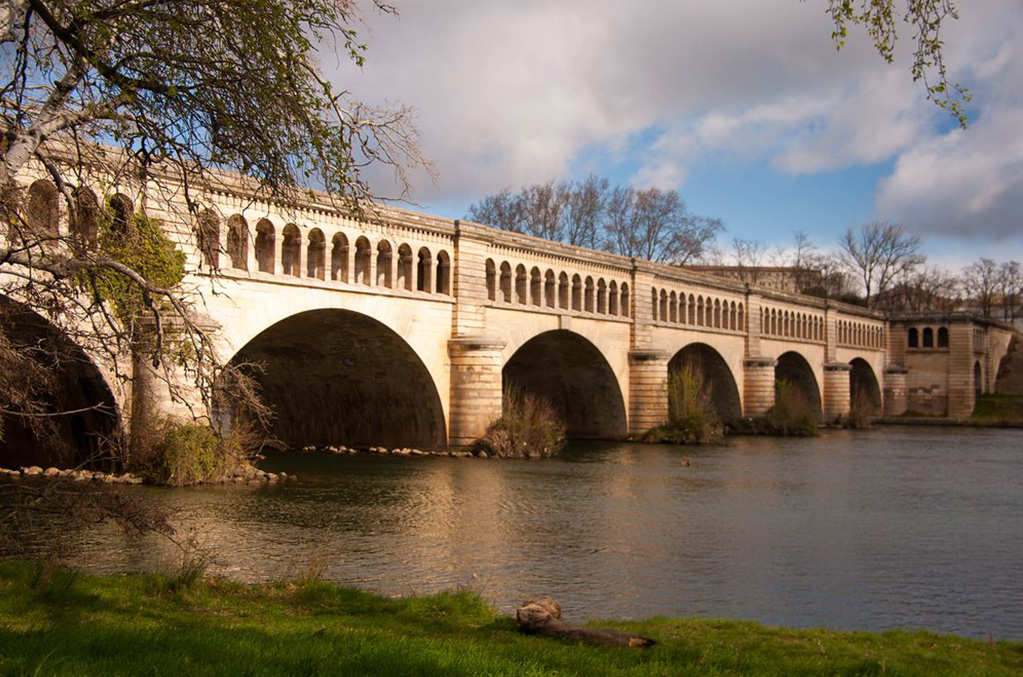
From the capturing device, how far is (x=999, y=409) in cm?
7112

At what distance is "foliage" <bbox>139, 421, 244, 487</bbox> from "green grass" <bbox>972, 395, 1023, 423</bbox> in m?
58.9

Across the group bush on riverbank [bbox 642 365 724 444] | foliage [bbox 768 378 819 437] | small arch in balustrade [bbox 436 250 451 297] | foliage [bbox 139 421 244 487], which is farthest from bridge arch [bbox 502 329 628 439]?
foliage [bbox 139 421 244 487]

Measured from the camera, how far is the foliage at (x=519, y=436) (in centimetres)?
3089

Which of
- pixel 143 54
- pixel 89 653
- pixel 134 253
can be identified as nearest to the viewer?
pixel 89 653

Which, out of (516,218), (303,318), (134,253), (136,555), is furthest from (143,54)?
(516,218)

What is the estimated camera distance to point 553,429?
3325 centimetres

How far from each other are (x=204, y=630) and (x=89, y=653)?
114cm

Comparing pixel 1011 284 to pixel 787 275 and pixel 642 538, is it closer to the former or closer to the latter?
pixel 787 275

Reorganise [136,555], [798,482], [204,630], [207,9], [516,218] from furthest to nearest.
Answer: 1. [516,218]
2. [798,482]
3. [136,555]
4. [207,9]
5. [204,630]

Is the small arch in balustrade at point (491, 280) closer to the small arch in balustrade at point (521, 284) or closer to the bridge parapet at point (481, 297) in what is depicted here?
the bridge parapet at point (481, 297)

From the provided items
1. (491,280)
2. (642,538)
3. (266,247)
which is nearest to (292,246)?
(266,247)

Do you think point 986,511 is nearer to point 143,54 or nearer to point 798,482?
point 798,482

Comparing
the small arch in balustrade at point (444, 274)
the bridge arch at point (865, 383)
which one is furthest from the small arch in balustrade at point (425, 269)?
the bridge arch at point (865, 383)

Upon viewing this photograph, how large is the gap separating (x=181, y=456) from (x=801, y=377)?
155 ft
